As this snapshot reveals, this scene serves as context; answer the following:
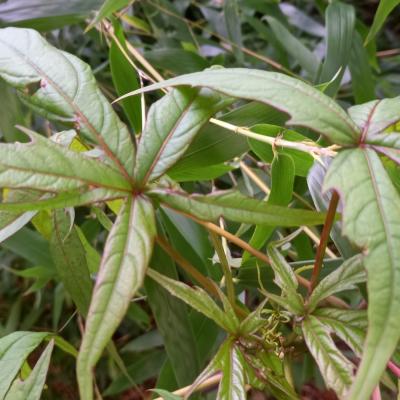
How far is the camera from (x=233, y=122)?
0.41 meters

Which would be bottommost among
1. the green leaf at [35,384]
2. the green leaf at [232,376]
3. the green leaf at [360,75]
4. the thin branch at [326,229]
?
the green leaf at [360,75]

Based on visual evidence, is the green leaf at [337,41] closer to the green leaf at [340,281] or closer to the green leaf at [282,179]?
the green leaf at [282,179]

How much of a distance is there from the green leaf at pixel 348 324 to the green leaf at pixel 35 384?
0.16 meters

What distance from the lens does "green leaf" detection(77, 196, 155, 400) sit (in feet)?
0.73

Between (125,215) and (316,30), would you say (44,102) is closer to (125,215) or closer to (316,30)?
(125,215)

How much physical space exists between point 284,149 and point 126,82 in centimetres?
17

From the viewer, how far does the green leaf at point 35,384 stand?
33 cm

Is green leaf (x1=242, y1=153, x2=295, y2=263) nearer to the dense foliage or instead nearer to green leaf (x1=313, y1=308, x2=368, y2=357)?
the dense foliage

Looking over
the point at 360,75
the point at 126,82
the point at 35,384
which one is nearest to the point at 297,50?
the point at 360,75

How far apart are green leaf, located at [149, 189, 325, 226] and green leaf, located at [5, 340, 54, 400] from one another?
0.14 meters

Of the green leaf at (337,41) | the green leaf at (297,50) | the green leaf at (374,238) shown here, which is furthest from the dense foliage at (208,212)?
the green leaf at (297,50)

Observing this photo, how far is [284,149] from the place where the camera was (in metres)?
0.40

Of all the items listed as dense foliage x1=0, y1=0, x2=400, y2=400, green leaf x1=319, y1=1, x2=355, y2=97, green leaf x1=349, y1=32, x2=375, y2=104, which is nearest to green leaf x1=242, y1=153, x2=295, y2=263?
dense foliage x1=0, y1=0, x2=400, y2=400

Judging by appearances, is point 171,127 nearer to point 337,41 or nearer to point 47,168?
point 47,168
